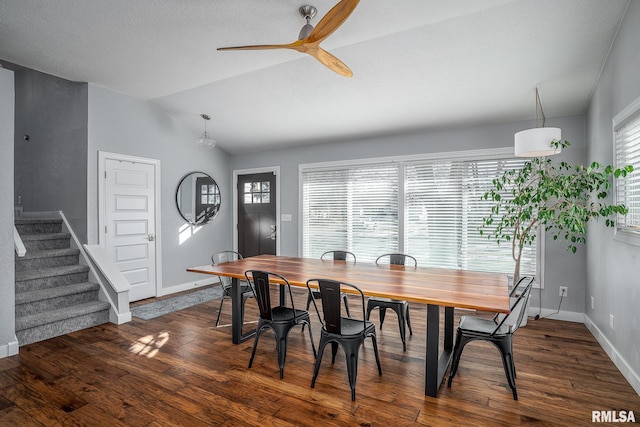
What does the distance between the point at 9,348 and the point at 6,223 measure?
44.9 inches

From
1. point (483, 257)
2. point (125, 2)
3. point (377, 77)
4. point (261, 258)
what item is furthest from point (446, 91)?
point (125, 2)

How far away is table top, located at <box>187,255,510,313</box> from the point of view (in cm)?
210

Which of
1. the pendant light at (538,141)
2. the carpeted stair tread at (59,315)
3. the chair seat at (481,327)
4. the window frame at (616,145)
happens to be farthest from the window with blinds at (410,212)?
the carpeted stair tread at (59,315)

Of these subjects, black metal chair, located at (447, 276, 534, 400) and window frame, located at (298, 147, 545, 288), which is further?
window frame, located at (298, 147, 545, 288)

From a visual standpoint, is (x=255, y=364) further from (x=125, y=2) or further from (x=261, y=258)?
(x=125, y=2)

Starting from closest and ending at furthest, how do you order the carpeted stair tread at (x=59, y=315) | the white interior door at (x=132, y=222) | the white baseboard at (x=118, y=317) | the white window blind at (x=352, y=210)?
the carpeted stair tread at (x=59, y=315), the white baseboard at (x=118, y=317), the white interior door at (x=132, y=222), the white window blind at (x=352, y=210)

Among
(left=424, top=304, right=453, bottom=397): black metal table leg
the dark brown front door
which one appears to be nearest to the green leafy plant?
(left=424, top=304, right=453, bottom=397): black metal table leg

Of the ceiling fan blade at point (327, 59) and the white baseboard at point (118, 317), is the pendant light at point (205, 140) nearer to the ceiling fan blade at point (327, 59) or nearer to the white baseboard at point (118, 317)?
the white baseboard at point (118, 317)

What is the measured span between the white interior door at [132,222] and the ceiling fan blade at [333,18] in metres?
3.69

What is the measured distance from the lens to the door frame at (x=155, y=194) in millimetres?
4293

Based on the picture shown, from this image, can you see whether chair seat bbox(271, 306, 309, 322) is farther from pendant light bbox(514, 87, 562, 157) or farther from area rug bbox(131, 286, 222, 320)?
pendant light bbox(514, 87, 562, 157)

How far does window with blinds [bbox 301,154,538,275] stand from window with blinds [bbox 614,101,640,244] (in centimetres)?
147

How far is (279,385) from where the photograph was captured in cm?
247

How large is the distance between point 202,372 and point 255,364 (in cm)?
43
